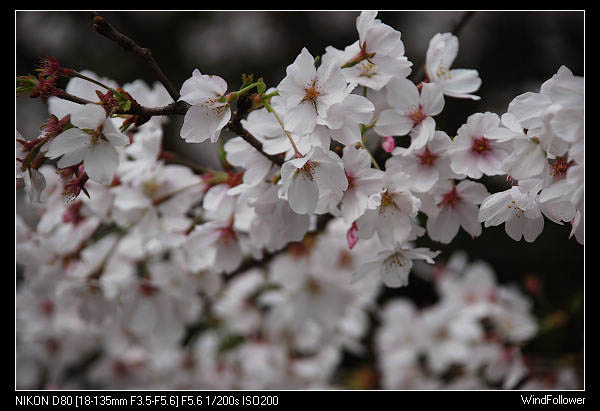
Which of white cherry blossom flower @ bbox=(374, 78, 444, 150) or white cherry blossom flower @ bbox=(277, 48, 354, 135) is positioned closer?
white cherry blossom flower @ bbox=(277, 48, 354, 135)

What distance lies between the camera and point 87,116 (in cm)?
90

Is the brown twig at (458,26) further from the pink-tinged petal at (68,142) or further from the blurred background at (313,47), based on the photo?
the blurred background at (313,47)

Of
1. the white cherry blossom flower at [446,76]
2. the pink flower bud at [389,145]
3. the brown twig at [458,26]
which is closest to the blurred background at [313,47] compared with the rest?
the brown twig at [458,26]

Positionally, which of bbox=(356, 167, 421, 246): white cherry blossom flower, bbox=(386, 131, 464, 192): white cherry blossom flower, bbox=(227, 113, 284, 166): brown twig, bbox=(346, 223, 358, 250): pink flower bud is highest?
bbox=(227, 113, 284, 166): brown twig

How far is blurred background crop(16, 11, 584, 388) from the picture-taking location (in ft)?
8.40

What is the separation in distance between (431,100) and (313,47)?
6.06ft

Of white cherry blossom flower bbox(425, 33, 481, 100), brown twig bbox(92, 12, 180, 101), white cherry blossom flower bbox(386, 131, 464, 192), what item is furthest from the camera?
white cherry blossom flower bbox(425, 33, 481, 100)

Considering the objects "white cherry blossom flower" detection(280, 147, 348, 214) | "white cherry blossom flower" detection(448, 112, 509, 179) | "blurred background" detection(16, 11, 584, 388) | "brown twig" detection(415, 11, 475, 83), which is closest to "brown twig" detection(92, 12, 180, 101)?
"white cherry blossom flower" detection(280, 147, 348, 214)

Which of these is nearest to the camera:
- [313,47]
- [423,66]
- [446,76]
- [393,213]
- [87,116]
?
[87,116]

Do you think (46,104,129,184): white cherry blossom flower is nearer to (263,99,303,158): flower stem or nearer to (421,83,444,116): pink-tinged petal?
(263,99,303,158): flower stem

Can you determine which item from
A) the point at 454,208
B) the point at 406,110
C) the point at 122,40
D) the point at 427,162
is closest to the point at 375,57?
the point at 406,110

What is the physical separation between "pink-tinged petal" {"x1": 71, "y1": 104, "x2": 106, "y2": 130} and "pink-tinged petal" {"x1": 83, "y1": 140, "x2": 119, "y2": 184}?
45 mm

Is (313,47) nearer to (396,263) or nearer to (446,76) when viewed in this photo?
(446,76)

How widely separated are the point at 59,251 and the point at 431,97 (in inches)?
43.1
